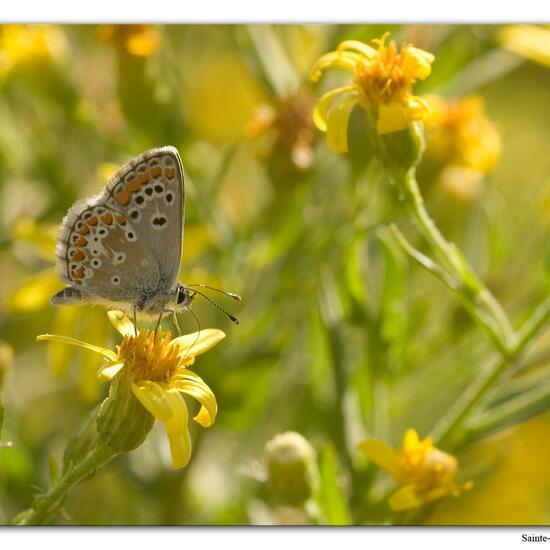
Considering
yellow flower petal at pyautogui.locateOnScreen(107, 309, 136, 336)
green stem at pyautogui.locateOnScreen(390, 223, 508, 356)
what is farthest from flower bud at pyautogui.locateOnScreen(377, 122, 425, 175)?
yellow flower petal at pyautogui.locateOnScreen(107, 309, 136, 336)

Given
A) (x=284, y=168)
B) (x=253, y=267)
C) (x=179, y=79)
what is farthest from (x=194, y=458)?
(x=179, y=79)

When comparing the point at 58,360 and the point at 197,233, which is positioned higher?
the point at 197,233

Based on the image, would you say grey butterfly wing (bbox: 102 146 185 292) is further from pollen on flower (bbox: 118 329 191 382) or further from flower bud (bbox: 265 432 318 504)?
flower bud (bbox: 265 432 318 504)

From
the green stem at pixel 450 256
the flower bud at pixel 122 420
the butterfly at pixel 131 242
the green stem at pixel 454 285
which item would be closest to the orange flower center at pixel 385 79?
the green stem at pixel 450 256
